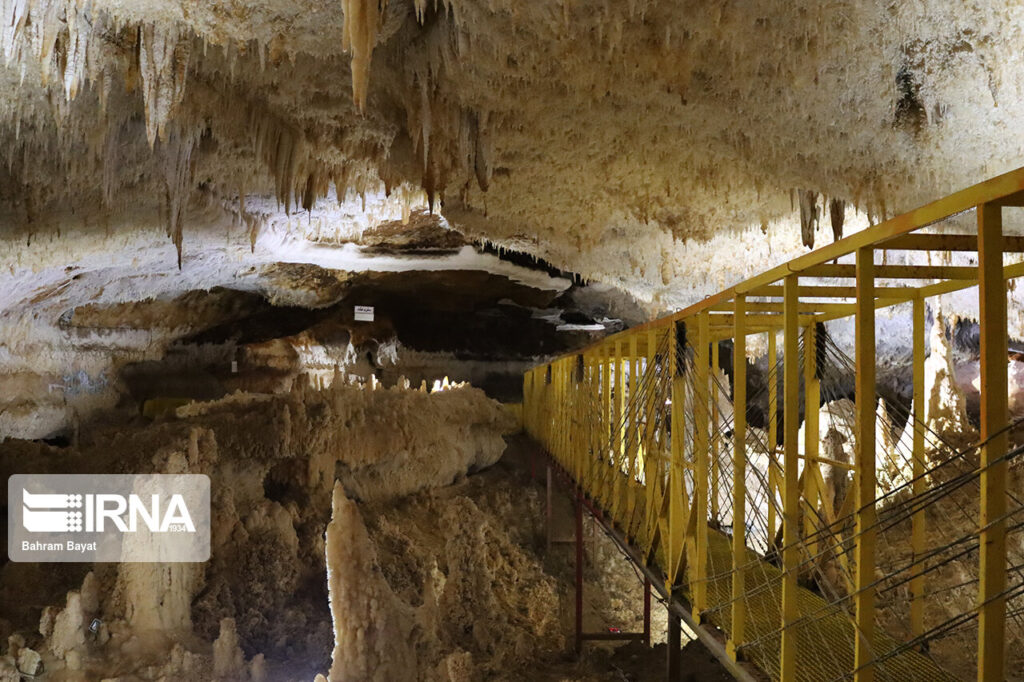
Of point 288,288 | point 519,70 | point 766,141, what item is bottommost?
point 288,288

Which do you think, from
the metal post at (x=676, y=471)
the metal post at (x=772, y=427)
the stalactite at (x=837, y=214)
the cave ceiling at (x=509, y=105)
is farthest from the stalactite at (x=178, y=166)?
the stalactite at (x=837, y=214)

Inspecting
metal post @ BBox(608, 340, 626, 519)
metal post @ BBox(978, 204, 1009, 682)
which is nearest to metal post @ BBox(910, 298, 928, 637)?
metal post @ BBox(978, 204, 1009, 682)

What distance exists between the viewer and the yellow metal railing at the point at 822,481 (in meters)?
1.77

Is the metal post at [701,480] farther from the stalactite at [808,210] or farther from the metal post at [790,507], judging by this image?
the stalactite at [808,210]

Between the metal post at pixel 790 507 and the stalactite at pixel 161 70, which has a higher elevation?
the stalactite at pixel 161 70

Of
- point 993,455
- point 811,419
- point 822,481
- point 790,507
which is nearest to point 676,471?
point 811,419

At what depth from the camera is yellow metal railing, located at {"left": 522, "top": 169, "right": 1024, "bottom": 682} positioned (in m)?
1.77

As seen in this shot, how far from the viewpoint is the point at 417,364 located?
931 inches

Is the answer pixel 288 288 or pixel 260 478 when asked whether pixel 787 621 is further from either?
pixel 288 288

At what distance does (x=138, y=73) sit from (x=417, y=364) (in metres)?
18.2

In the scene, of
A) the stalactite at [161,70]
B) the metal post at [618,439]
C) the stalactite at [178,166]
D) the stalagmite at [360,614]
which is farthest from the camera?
the stalactite at [178,166]

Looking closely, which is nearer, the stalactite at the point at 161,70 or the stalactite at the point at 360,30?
the stalactite at the point at 360,30

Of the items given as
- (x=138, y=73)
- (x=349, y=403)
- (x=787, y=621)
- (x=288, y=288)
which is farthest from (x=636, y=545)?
(x=288, y=288)

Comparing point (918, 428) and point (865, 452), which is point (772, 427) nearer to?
point (918, 428)
